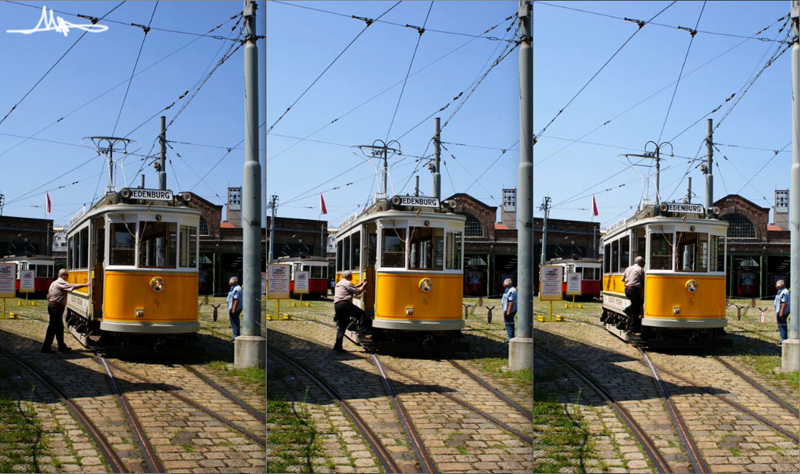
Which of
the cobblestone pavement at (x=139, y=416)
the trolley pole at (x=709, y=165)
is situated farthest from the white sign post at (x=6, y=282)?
the trolley pole at (x=709, y=165)

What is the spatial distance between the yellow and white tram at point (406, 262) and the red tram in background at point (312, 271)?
10 centimetres

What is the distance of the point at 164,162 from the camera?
15.9 ft

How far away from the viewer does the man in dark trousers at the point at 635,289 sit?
495cm

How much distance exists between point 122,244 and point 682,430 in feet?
13.4

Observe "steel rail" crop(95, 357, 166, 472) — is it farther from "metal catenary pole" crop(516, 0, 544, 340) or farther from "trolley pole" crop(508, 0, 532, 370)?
"metal catenary pole" crop(516, 0, 544, 340)

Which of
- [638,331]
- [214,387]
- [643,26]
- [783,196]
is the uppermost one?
[643,26]

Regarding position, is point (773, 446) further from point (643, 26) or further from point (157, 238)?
point (157, 238)

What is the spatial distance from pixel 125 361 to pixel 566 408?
10.2ft

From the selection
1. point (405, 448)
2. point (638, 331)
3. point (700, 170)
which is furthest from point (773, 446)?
point (405, 448)

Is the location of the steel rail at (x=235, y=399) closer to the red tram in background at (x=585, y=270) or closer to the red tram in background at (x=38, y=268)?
the red tram in background at (x=38, y=268)

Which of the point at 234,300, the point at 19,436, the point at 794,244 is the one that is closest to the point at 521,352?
the point at 234,300

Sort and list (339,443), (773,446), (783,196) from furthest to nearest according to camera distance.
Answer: (783,196)
(773,446)
(339,443)

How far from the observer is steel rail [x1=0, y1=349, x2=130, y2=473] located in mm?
4531

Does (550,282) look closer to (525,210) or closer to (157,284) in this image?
(525,210)
